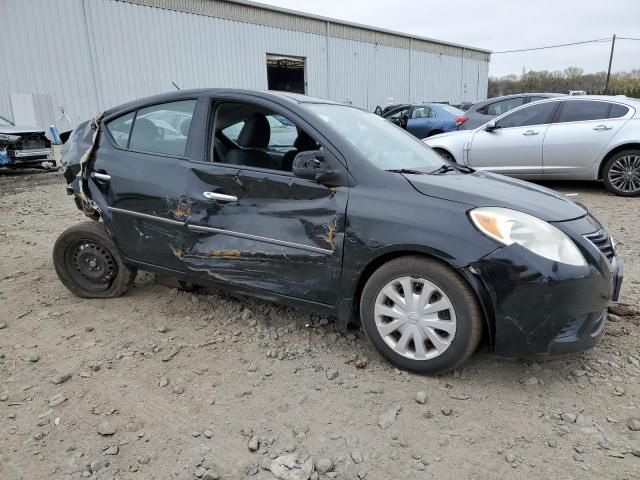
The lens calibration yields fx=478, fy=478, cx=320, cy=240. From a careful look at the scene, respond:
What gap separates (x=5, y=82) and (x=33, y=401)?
53.4ft

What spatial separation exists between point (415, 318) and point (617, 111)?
20.8 feet

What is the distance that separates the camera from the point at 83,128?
3.85m

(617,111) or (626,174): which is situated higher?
(617,111)


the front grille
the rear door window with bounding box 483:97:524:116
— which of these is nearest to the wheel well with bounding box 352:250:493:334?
the front grille

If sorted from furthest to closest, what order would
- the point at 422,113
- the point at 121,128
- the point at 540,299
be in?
the point at 422,113 → the point at 121,128 → the point at 540,299

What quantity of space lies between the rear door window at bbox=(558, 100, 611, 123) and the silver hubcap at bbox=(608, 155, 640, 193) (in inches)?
28.6

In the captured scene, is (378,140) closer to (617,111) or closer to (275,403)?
(275,403)

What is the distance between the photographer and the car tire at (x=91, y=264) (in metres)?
3.67

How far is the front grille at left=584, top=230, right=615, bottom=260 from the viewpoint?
101 inches

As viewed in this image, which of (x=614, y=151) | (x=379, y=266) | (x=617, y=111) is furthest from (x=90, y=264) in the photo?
(x=617, y=111)

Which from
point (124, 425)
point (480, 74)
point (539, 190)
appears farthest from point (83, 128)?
point (480, 74)

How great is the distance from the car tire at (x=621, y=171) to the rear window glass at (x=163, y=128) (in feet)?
20.8

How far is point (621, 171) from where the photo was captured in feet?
22.9

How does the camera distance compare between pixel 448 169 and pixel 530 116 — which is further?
pixel 530 116
